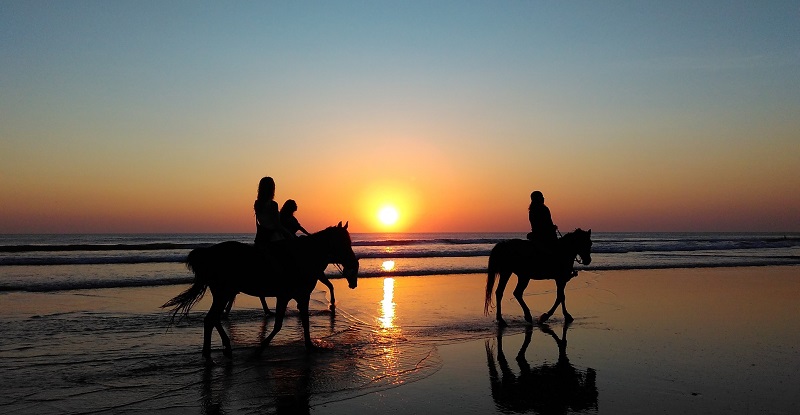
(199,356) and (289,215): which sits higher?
(289,215)

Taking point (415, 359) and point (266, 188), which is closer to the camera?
point (415, 359)

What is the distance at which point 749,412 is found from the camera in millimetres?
5242

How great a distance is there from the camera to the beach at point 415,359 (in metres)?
5.55

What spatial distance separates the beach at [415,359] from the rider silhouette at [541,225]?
146 cm

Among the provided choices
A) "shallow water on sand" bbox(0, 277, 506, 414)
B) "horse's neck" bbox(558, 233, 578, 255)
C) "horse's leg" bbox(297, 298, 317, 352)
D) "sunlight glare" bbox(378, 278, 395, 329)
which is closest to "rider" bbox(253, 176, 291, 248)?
"horse's leg" bbox(297, 298, 317, 352)

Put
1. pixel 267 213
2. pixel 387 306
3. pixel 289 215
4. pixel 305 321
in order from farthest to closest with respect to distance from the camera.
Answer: pixel 387 306, pixel 289 215, pixel 267 213, pixel 305 321

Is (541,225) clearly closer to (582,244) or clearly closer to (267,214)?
(582,244)

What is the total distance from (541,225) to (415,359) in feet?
14.3

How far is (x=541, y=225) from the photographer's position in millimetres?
10656

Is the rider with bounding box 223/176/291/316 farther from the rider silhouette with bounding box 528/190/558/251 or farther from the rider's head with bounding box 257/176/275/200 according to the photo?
the rider silhouette with bounding box 528/190/558/251

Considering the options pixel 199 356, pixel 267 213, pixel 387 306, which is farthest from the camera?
pixel 387 306

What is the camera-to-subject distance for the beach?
5547mm

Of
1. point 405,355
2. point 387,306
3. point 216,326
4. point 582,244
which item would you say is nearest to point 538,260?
point 582,244

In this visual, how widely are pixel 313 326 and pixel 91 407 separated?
16.7ft
